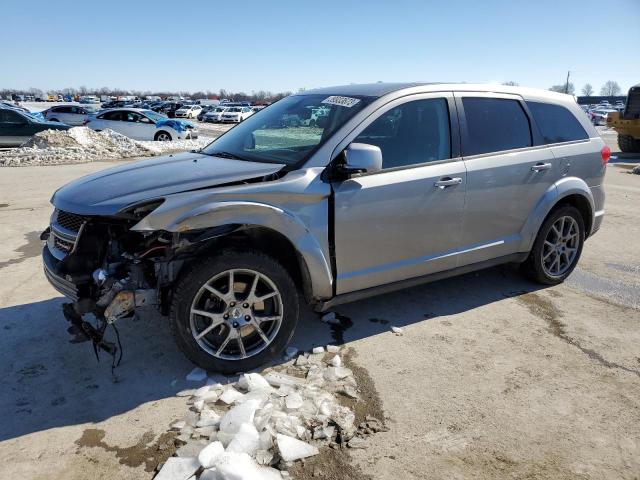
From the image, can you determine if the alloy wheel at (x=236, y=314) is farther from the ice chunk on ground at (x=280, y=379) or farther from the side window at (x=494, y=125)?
the side window at (x=494, y=125)

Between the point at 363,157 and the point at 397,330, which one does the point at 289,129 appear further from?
the point at 397,330

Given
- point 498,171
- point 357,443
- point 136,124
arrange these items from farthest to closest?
point 136,124 < point 498,171 < point 357,443

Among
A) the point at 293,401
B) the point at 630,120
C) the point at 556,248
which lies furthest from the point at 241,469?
the point at 630,120

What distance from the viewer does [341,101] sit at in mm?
3881

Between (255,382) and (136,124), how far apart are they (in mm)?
19448

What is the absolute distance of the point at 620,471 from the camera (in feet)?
8.28

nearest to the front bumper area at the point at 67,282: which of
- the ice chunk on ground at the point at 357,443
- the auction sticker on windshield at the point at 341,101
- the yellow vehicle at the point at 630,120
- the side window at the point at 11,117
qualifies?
the ice chunk on ground at the point at 357,443

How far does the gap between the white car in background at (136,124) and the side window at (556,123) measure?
60.1ft

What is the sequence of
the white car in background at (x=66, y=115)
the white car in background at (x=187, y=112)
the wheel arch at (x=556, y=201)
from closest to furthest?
1. the wheel arch at (x=556, y=201)
2. the white car in background at (x=66, y=115)
3. the white car in background at (x=187, y=112)

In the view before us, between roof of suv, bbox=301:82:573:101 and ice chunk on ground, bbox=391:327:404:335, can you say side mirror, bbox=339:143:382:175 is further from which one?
ice chunk on ground, bbox=391:327:404:335

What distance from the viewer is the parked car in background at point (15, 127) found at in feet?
55.2

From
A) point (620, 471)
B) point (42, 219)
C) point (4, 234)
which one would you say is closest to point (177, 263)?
point (620, 471)

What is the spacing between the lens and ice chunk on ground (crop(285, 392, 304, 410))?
290 centimetres

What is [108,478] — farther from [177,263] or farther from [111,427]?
[177,263]
